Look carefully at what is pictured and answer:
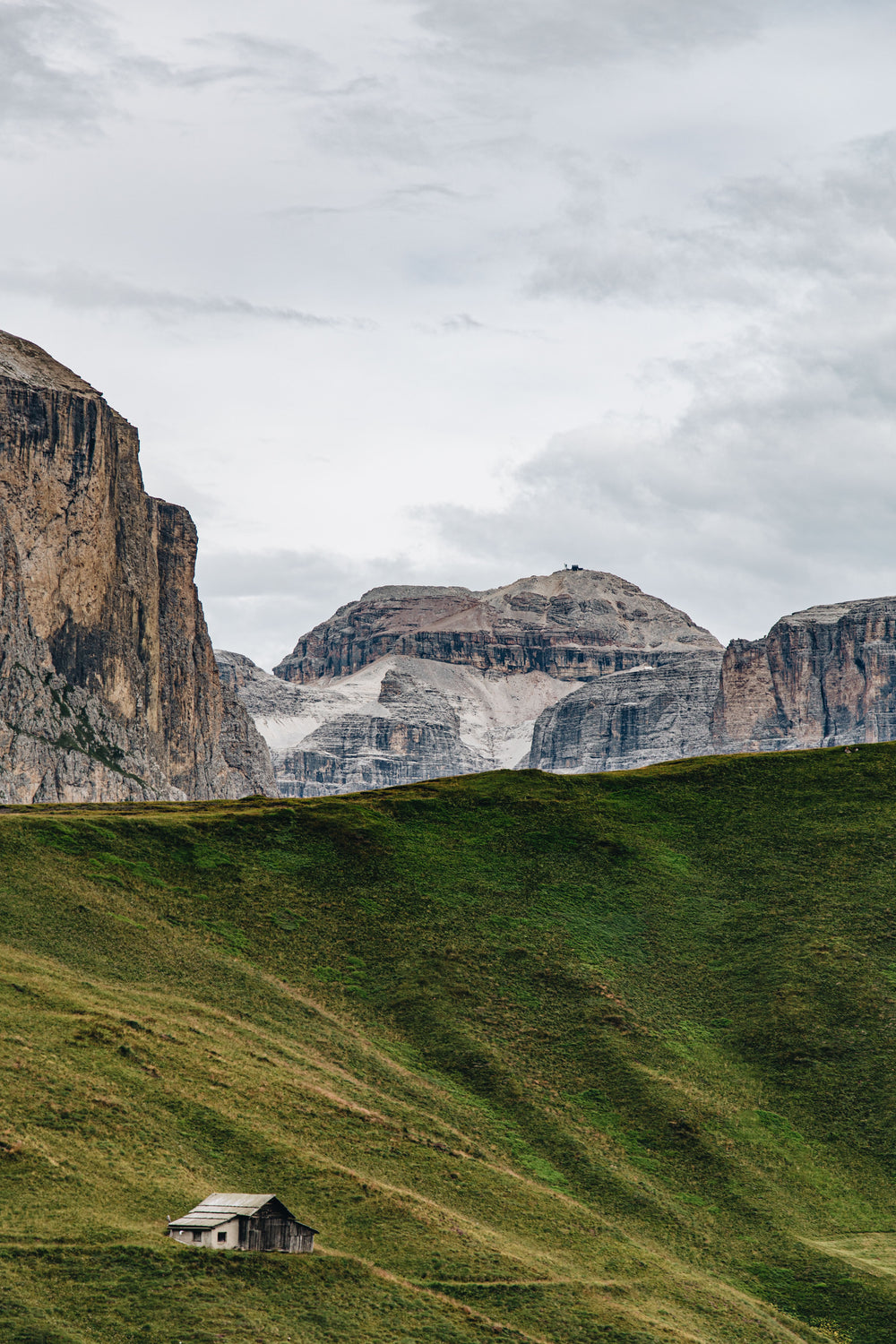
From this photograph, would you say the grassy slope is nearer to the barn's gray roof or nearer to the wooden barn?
the wooden barn

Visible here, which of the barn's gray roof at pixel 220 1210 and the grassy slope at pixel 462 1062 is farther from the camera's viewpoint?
the grassy slope at pixel 462 1062

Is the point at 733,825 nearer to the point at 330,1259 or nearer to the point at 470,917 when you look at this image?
the point at 470,917

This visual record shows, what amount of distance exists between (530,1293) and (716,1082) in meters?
25.5

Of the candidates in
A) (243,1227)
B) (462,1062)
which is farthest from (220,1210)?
(462,1062)

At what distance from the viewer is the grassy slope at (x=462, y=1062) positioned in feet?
155

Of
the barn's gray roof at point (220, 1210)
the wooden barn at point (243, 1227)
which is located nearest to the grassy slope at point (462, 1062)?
the wooden barn at point (243, 1227)

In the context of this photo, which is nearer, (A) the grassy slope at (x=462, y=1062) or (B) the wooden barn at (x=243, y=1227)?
(B) the wooden barn at (x=243, y=1227)

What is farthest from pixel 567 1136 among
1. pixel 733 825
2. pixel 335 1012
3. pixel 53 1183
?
pixel 733 825

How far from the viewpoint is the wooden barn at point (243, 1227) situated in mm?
45188

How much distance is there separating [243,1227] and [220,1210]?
3.10 ft

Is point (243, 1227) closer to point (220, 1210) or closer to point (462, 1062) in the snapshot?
point (220, 1210)

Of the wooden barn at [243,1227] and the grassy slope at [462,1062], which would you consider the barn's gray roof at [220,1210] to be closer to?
the wooden barn at [243,1227]

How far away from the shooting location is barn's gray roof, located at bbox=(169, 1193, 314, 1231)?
45281mm

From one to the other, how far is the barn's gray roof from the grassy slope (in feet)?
3.28
